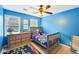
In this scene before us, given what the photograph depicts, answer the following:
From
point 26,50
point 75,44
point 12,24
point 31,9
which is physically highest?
point 31,9

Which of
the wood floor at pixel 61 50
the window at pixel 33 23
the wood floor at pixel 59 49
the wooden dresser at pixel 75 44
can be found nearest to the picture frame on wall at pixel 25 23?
the window at pixel 33 23

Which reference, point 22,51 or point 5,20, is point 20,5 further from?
point 22,51

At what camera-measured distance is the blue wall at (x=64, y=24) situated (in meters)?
1.38

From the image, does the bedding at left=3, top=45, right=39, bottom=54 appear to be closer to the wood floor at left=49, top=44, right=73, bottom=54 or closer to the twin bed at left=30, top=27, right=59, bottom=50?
the twin bed at left=30, top=27, right=59, bottom=50

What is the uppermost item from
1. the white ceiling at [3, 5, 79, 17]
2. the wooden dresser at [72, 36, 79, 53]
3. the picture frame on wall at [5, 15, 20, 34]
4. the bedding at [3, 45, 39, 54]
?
the white ceiling at [3, 5, 79, 17]

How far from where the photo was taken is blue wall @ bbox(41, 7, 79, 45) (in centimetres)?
138

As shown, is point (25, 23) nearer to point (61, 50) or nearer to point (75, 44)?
point (61, 50)

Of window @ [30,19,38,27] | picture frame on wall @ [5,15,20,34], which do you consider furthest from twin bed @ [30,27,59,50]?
picture frame on wall @ [5,15,20,34]

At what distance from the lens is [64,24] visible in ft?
4.76

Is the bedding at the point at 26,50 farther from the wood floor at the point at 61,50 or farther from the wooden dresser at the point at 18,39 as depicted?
the wood floor at the point at 61,50

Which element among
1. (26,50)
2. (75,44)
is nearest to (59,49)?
(75,44)

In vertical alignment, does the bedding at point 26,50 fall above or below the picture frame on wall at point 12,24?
below

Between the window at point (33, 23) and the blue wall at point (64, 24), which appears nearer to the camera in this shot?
the blue wall at point (64, 24)
